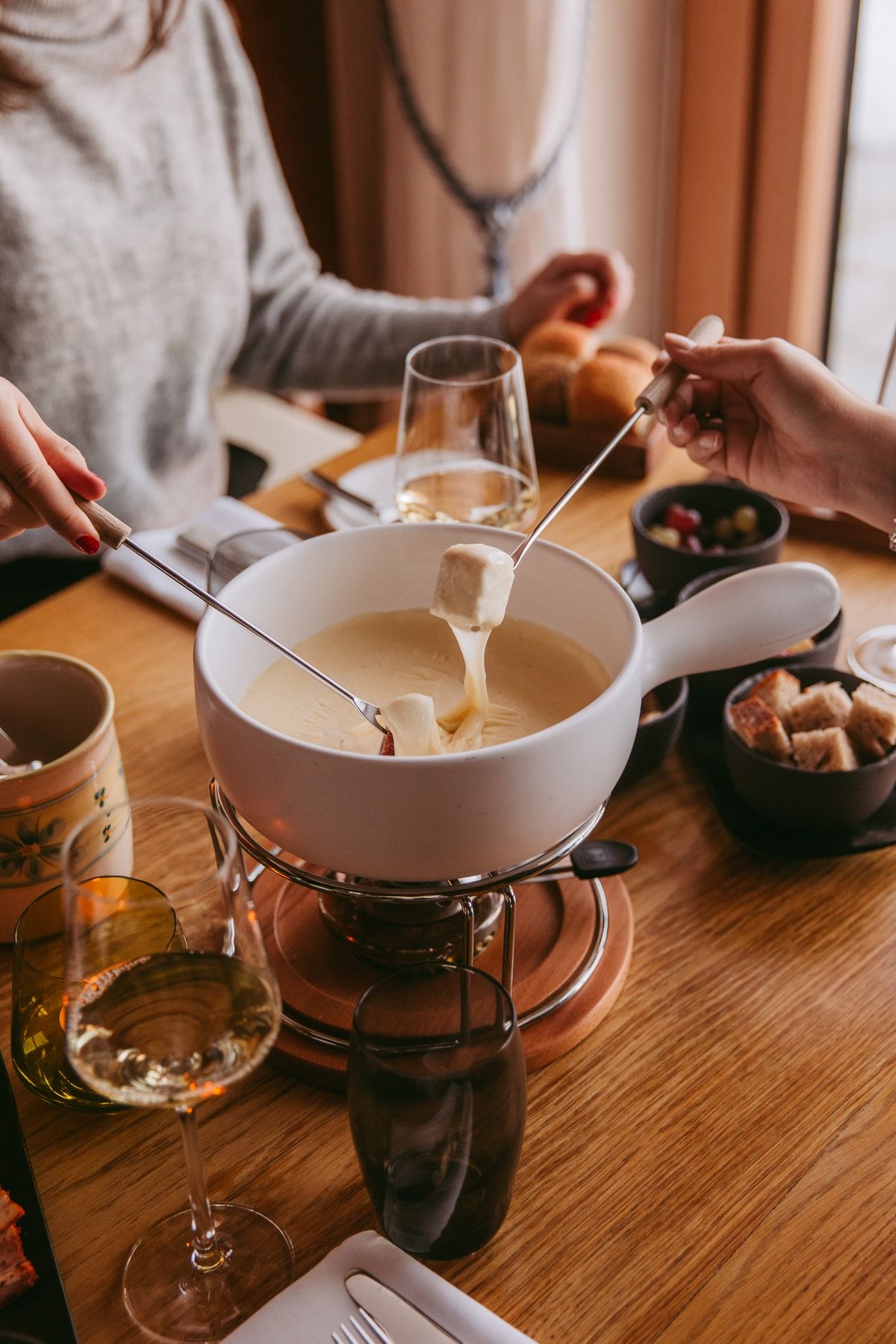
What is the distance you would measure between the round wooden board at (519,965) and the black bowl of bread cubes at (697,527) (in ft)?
1.23

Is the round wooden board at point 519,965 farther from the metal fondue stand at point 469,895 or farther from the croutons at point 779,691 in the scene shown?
the croutons at point 779,691

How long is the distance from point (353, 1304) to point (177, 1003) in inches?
7.8

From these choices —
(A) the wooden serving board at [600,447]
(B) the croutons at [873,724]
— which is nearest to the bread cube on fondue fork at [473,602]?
(B) the croutons at [873,724]

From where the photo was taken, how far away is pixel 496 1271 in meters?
0.69

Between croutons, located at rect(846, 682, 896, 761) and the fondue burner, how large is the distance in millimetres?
224

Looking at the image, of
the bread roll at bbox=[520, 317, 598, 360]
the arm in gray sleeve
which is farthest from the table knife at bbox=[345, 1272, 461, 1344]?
the arm in gray sleeve

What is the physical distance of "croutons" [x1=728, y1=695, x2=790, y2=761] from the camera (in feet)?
3.11

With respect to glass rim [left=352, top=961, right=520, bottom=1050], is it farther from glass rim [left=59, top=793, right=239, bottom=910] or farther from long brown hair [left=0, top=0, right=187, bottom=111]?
long brown hair [left=0, top=0, right=187, bottom=111]

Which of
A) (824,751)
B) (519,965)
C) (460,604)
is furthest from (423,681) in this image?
(824,751)

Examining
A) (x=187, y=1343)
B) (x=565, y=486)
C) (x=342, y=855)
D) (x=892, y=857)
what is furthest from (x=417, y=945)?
(x=565, y=486)

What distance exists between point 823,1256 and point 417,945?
32 centimetres

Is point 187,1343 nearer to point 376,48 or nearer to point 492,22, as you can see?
point 492,22

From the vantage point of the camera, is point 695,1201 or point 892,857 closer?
point 695,1201

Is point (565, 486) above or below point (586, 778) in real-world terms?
below
